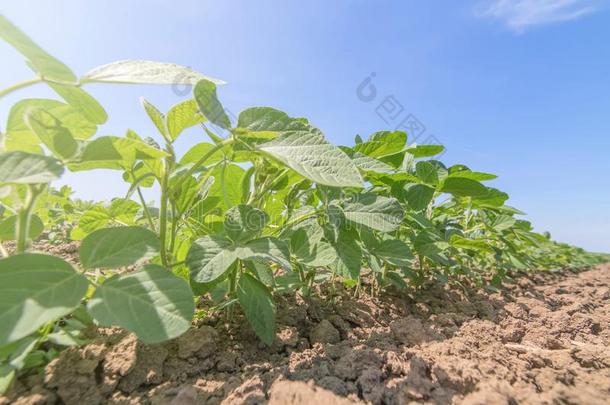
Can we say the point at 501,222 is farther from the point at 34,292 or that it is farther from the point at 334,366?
the point at 34,292

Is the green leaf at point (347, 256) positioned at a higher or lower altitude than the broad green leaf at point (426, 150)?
lower

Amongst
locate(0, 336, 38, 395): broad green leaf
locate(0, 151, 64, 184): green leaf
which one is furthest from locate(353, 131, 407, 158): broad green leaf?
locate(0, 336, 38, 395): broad green leaf

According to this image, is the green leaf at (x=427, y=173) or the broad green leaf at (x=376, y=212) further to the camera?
the green leaf at (x=427, y=173)

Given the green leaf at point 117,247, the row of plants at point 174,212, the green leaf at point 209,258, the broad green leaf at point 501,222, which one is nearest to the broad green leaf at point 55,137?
the row of plants at point 174,212

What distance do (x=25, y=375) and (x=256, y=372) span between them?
47 centimetres

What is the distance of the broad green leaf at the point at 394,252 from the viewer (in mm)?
1187

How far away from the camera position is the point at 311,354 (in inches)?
36.7

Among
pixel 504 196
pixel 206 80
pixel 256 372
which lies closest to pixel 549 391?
pixel 256 372

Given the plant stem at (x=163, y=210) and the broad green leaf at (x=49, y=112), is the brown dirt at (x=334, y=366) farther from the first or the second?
the broad green leaf at (x=49, y=112)

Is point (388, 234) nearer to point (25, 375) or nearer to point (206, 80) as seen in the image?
point (206, 80)

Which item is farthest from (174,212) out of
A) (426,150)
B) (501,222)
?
(501,222)

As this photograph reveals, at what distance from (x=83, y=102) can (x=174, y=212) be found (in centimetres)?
31

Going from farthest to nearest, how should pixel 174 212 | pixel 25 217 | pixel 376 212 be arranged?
pixel 376 212 < pixel 174 212 < pixel 25 217

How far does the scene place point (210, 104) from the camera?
2.48ft
